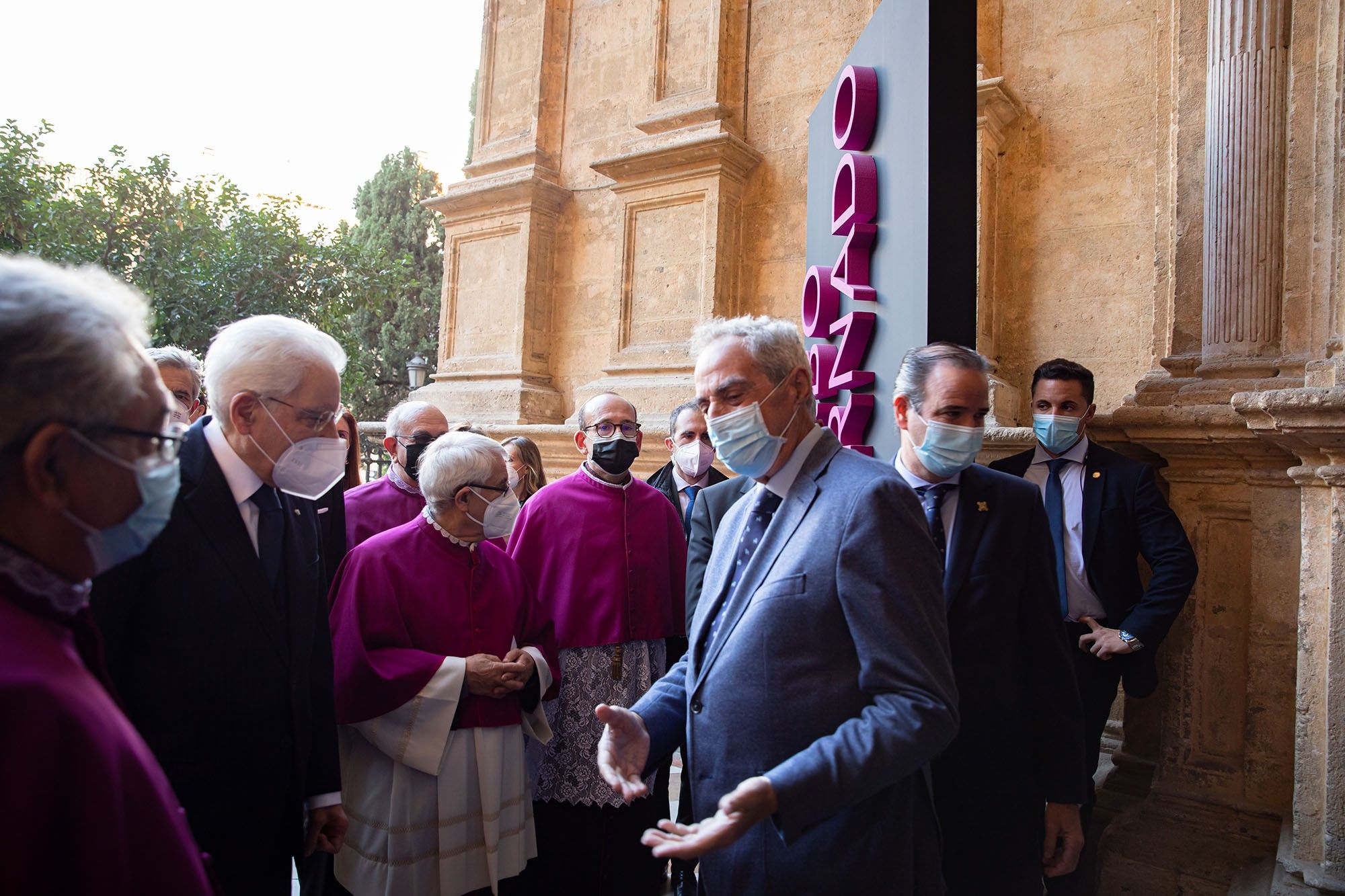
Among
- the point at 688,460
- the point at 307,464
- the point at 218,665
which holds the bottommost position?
the point at 218,665

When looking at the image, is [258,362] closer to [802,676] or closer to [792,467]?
[792,467]

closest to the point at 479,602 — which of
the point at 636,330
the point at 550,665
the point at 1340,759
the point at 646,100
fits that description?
the point at 550,665

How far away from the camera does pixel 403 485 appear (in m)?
3.80

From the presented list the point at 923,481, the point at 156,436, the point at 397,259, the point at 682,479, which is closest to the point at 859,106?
the point at 682,479

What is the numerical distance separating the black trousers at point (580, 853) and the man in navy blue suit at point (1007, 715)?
1353mm

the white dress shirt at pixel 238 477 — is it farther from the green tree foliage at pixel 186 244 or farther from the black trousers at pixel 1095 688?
the green tree foliage at pixel 186 244

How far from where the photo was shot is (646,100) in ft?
23.5

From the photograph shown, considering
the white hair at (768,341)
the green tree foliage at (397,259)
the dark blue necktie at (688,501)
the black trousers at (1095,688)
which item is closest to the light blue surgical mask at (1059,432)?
the black trousers at (1095,688)

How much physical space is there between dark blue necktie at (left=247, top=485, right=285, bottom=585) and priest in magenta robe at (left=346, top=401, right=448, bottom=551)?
1.44m

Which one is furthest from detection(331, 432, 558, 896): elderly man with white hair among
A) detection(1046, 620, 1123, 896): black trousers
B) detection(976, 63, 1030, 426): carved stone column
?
detection(976, 63, 1030, 426): carved stone column

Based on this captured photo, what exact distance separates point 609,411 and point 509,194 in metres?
4.78

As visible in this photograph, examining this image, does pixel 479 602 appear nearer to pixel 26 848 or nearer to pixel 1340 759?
pixel 26 848

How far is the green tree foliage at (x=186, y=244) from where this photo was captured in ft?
41.8

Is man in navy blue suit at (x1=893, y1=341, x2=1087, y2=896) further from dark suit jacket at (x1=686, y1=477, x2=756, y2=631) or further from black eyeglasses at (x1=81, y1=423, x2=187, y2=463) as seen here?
black eyeglasses at (x1=81, y1=423, x2=187, y2=463)
